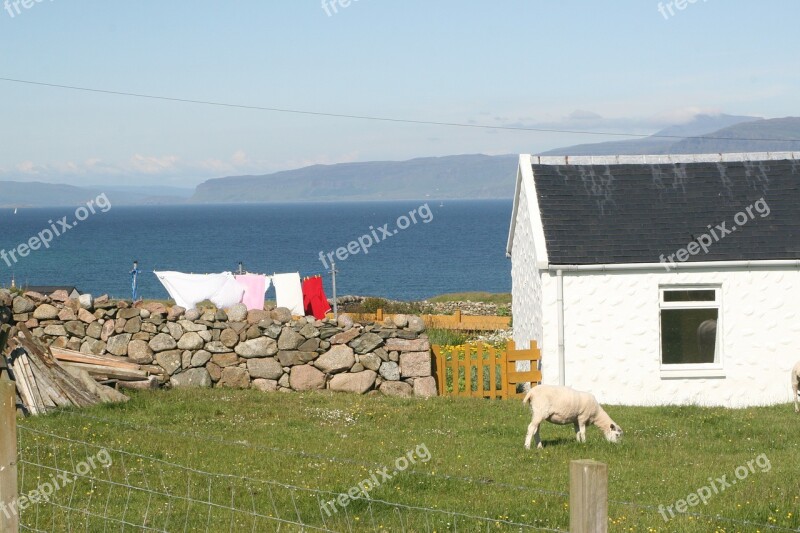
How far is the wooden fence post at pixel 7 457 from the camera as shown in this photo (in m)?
6.06

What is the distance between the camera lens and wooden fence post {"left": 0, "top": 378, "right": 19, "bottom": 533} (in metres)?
6.06

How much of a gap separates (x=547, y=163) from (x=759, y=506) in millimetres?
12109

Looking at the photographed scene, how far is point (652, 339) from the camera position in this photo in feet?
60.8

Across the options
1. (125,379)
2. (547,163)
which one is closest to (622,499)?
(125,379)

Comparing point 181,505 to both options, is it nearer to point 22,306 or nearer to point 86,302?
point 86,302

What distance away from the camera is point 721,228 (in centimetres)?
1941

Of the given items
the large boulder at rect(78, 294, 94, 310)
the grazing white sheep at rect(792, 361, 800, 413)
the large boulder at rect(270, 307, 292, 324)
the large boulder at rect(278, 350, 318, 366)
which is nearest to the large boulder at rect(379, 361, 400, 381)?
the large boulder at rect(278, 350, 318, 366)

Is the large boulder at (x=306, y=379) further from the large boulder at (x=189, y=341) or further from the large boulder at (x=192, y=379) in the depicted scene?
the large boulder at (x=189, y=341)

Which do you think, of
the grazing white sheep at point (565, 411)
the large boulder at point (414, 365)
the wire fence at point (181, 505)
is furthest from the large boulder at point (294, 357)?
the wire fence at point (181, 505)

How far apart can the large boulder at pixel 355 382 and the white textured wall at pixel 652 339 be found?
3.40 metres

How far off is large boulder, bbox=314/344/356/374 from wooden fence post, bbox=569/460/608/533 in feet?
44.4

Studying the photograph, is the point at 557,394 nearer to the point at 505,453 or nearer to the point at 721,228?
the point at 505,453

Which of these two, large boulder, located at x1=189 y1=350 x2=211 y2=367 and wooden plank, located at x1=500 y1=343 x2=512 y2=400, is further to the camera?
wooden plank, located at x1=500 y1=343 x2=512 y2=400

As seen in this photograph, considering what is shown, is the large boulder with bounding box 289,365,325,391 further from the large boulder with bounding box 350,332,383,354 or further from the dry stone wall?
the large boulder with bounding box 350,332,383,354
